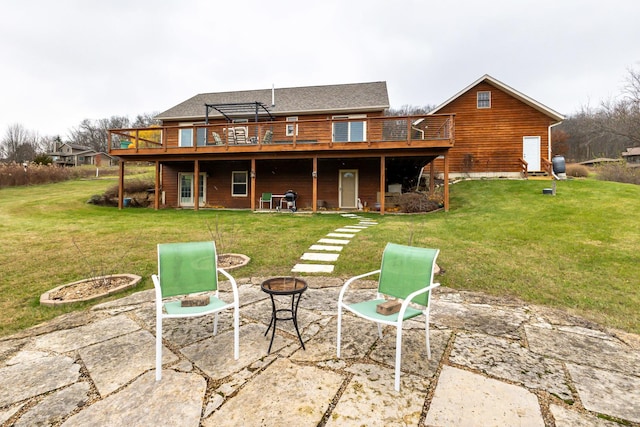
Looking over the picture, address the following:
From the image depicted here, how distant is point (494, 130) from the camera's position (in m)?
16.0

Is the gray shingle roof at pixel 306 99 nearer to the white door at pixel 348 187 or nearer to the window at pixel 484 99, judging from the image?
the white door at pixel 348 187

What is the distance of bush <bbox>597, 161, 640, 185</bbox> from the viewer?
20.6 metres

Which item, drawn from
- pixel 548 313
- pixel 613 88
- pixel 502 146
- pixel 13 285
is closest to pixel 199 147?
pixel 13 285

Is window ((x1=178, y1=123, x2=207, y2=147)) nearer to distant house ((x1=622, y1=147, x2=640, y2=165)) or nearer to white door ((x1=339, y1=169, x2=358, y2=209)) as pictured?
white door ((x1=339, y1=169, x2=358, y2=209))

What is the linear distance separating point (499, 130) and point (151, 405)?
61.4ft

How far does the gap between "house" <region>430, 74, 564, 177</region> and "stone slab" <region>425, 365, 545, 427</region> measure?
16.2 meters

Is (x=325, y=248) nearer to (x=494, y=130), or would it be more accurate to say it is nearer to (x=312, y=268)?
(x=312, y=268)

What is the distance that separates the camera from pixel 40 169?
2256 centimetres

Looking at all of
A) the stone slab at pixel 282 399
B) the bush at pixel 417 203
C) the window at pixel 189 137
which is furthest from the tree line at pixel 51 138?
the stone slab at pixel 282 399

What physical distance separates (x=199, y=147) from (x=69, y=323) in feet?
36.7

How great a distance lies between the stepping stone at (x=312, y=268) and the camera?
17.8 ft

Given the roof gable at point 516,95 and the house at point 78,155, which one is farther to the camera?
the house at point 78,155

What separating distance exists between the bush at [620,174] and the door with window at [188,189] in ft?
93.1

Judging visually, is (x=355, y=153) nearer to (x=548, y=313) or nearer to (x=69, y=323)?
(x=548, y=313)
